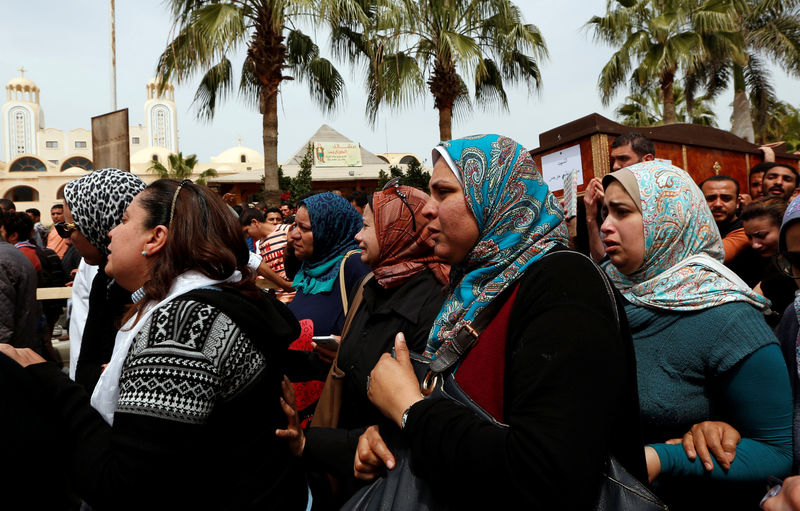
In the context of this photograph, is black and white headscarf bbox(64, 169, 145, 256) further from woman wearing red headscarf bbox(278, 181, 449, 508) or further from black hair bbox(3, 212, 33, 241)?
black hair bbox(3, 212, 33, 241)

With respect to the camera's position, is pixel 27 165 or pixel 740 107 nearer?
pixel 740 107

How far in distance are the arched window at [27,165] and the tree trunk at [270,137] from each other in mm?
51180

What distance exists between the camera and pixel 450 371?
1306 mm

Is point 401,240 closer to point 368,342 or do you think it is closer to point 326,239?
point 368,342

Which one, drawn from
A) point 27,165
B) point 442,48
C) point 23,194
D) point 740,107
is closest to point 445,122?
point 442,48

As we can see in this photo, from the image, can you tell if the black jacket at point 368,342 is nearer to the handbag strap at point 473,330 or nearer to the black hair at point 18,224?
the handbag strap at point 473,330

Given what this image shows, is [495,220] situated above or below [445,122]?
below

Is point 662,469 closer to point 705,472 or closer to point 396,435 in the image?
point 705,472

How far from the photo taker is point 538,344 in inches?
42.4

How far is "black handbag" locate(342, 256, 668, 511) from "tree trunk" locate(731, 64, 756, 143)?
2128cm

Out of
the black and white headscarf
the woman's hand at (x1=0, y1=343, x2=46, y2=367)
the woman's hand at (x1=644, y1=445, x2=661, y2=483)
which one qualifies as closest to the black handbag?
the woman's hand at (x1=644, y1=445, x2=661, y2=483)

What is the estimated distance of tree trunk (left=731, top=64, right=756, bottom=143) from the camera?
741 inches

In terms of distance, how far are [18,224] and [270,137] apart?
21.8ft

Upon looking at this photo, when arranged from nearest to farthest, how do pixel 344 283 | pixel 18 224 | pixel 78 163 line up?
pixel 344 283, pixel 18 224, pixel 78 163
